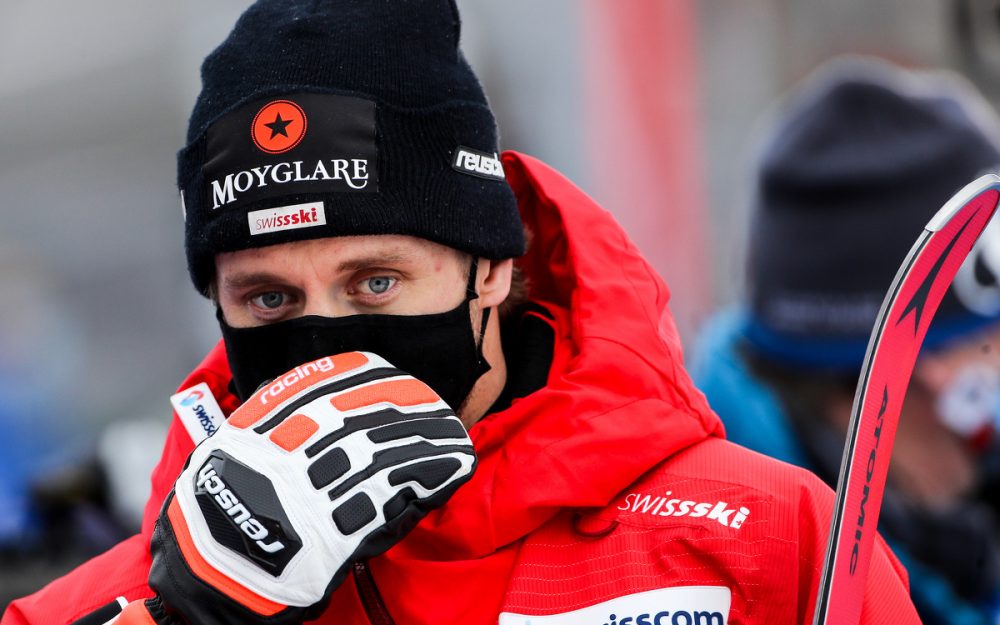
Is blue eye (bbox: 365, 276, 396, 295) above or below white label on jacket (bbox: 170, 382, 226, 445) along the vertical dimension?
above

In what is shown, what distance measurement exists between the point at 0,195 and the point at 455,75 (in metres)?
12.3

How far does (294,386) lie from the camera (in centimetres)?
214

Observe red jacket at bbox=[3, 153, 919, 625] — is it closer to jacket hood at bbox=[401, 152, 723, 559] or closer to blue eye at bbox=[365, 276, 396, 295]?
jacket hood at bbox=[401, 152, 723, 559]

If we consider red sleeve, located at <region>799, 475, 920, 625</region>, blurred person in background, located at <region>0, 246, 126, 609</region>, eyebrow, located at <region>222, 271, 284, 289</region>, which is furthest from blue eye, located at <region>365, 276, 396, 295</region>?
blurred person in background, located at <region>0, 246, 126, 609</region>

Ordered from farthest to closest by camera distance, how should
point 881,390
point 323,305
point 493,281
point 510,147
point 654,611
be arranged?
point 510,147 → point 493,281 → point 323,305 → point 654,611 → point 881,390

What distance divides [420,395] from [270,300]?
43 centimetres

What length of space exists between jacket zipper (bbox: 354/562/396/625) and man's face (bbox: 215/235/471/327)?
46cm

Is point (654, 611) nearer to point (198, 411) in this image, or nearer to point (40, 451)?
point (198, 411)

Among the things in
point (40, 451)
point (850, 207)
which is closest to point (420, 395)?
point (850, 207)

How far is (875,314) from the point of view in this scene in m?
3.72

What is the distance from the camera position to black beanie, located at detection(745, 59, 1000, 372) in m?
3.77

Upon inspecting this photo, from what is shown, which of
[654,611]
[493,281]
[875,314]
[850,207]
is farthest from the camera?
[850,207]

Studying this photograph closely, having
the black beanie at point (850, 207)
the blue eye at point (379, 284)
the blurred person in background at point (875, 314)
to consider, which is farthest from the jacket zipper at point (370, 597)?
the black beanie at point (850, 207)

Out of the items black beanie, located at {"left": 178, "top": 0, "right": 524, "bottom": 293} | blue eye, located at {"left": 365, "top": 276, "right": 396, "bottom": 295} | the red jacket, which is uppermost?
black beanie, located at {"left": 178, "top": 0, "right": 524, "bottom": 293}
